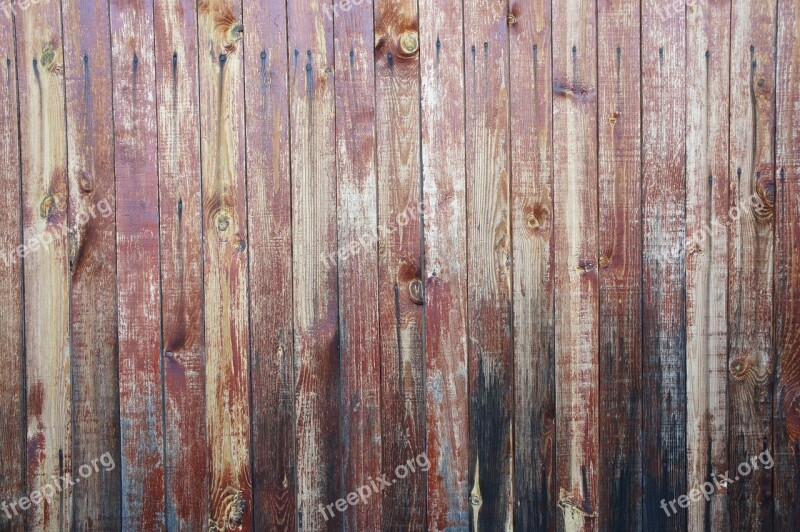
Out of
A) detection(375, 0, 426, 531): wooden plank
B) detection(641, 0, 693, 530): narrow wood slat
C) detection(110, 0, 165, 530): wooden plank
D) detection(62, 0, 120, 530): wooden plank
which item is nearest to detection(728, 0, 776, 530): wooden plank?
detection(641, 0, 693, 530): narrow wood slat

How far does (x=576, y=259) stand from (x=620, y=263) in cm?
13

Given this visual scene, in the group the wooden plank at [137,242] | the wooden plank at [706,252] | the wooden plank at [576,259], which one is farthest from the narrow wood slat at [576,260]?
the wooden plank at [137,242]

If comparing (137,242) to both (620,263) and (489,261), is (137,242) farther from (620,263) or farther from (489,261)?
(620,263)

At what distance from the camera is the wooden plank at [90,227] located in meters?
1.93

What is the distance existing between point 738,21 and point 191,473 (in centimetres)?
208

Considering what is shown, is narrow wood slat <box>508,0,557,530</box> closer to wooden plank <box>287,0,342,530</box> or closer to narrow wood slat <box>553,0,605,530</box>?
narrow wood slat <box>553,0,605,530</box>

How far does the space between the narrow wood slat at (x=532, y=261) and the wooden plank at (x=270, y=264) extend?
0.66 metres

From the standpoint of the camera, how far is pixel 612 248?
1.95m

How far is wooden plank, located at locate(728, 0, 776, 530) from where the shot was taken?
1949 mm

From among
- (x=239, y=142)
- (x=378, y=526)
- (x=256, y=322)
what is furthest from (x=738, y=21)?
(x=378, y=526)

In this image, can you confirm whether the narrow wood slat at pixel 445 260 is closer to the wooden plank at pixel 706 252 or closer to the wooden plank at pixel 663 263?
the wooden plank at pixel 663 263

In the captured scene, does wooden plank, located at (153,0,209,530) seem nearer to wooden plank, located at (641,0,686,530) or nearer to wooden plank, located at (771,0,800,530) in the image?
wooden plank, located at (641,0,686,530)

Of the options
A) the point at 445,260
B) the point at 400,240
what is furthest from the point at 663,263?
the point at 400,240

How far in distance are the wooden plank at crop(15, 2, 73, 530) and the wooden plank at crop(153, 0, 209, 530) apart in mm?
288
